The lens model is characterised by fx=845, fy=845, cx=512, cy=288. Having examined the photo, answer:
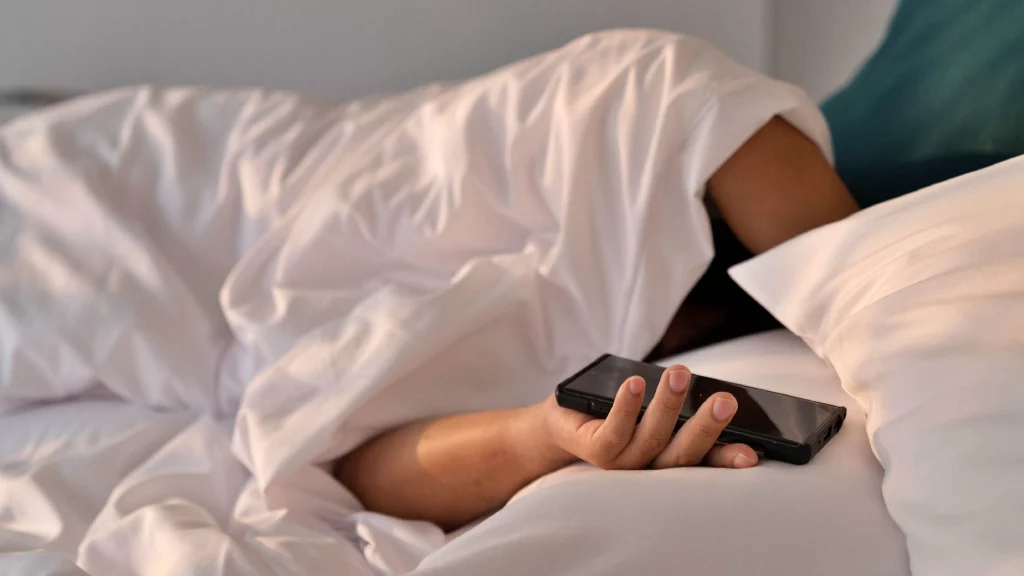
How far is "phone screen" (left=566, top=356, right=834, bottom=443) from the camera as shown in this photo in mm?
564

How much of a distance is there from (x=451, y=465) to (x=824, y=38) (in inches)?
32.5

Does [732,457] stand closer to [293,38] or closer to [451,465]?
[451,465]

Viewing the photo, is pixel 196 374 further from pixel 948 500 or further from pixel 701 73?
pixel 948 500

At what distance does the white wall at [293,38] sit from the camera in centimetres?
136

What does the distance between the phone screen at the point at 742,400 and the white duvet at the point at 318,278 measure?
18 centimetres

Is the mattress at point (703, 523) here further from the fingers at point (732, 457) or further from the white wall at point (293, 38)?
the white wall at point (293, 38)

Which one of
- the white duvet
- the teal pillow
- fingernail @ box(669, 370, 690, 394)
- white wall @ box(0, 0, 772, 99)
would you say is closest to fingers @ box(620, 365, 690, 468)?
fingernail @ box(669, 370, 690, 394)

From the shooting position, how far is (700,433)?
56 cm

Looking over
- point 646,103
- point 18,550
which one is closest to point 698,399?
point 646,103

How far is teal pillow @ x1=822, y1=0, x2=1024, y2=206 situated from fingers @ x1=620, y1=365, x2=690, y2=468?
46 cm

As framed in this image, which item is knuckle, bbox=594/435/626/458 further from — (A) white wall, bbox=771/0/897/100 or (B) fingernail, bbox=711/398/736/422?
(A) white wall, bbox=771/0/897/100

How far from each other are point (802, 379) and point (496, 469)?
27cm

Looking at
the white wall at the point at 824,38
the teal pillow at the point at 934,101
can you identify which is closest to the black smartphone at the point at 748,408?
the teal pillow at the point at 934,101

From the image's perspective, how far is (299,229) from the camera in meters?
0.95
